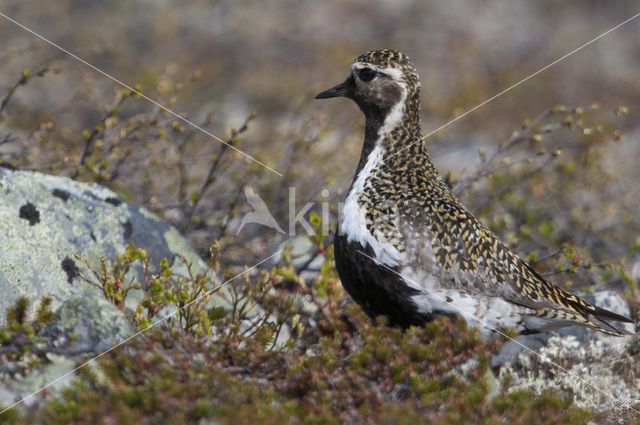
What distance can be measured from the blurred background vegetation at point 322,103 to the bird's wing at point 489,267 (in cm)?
230

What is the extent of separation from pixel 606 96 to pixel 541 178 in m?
8.71

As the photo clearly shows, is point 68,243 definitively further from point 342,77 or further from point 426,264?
point 342,77

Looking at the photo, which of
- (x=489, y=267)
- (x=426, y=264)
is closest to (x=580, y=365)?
(x=489, y=267)

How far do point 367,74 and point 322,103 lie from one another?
281 inches

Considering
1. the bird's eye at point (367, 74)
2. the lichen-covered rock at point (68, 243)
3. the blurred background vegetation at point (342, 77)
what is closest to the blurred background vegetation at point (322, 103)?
the blurred background vegetation at point (342, 77)

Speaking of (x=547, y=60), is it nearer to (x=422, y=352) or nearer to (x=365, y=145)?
(x=365, y=145)

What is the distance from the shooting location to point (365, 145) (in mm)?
5043

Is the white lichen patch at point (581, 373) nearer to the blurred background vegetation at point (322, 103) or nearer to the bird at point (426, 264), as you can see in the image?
the bird at point (426, 264)

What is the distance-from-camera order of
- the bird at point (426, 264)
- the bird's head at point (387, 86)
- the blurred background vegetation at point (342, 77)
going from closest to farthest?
the bird at point (426, 264) < the bird's head at point (387, 86) < the blurred background vegetation at point (342, 77)

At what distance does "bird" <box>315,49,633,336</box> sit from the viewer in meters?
4.31

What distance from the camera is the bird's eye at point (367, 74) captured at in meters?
5.01

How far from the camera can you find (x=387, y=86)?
5.00 m

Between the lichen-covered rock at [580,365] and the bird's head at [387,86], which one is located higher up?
the bird's head at [387,86]

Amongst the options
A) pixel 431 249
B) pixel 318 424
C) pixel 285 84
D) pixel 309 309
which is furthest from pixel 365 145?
pixel 285 84
